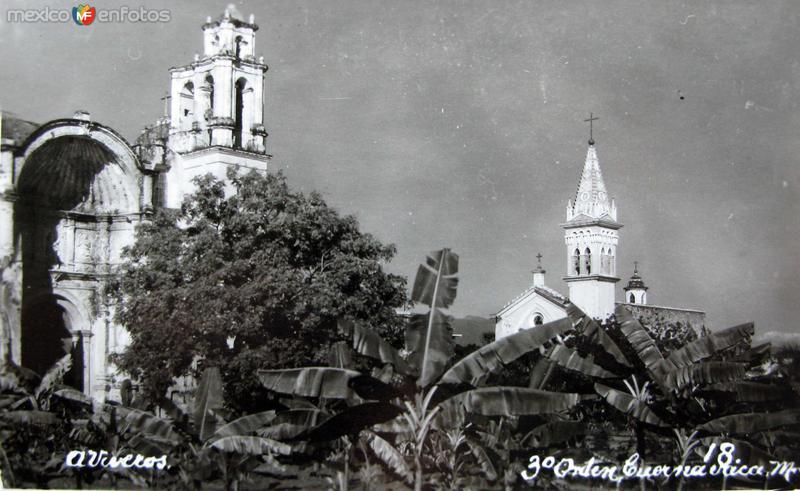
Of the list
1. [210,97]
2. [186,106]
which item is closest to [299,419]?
[210,97]

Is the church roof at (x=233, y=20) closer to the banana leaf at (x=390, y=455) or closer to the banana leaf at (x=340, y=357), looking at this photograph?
the banana leaf at (x=340, y=357)

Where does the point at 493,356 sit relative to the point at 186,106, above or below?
below

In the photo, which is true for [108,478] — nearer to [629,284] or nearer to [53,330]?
[53,330]

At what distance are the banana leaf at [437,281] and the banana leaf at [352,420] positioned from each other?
136 cm

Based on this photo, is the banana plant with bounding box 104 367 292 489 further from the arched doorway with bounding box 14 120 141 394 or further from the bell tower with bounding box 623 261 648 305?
the bell tower with bounding box 623 261 648 305

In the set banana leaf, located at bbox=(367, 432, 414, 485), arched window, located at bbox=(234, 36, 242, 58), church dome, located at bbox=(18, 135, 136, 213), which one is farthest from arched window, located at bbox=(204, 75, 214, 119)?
banana leaf, located at bbox=(367, 432, 414, 485)

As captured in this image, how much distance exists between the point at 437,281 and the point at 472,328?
26.2 m

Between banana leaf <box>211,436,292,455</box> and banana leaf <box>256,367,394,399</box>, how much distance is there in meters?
0.98

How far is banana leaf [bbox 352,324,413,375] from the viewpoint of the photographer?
37.8 feet

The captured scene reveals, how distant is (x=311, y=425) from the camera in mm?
12789

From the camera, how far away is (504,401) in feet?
37.1

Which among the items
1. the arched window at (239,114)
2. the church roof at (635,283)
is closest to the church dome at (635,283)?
the church roof at (635,283)

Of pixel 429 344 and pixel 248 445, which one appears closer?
pixel 429 344
